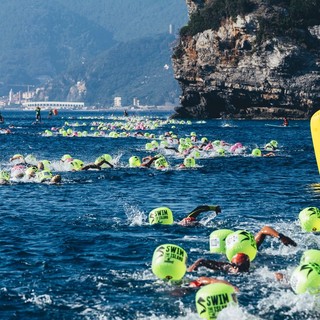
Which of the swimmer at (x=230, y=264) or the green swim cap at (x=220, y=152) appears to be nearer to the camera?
the swimmer at (x=230, y=264)

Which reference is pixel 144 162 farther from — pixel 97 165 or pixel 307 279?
pixel 307 279

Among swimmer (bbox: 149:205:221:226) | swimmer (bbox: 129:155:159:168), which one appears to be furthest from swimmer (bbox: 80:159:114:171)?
swimmer (bbox: 149:205:221:226)

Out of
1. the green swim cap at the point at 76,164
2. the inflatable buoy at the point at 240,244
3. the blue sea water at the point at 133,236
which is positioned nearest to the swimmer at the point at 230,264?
the blue sea water at the point at 133,236

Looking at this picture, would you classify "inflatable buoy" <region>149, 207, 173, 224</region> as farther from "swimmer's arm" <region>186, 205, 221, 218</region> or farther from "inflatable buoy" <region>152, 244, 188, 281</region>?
"inflatable buoy" <region>152, 244, 188, 281</region>

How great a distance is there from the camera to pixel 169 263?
16.6 metres

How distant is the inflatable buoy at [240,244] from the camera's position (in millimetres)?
18234

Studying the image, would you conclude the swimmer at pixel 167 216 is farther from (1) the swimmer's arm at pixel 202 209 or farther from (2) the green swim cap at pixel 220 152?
(2) the green swim cap at pixel 220 152

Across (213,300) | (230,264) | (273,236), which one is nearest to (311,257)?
(230,264)

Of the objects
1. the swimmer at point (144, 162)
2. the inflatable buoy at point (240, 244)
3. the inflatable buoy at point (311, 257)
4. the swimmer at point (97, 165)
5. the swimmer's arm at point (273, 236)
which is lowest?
the inflatable buoy at point (311, 257)

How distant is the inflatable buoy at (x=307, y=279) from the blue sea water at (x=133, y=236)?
0.19m

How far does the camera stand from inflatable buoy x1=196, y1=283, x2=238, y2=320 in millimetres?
13789

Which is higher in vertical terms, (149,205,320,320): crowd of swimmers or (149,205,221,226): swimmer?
(149,205,221,226): swimmer

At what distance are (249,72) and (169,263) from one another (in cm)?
9610

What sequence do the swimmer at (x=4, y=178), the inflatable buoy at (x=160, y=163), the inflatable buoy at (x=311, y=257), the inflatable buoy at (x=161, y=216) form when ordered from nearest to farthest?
1. the inflatable buoy at (x=311, y=257)
2. the inflatable buoy at (x=161, y=216)
3. the swimmer at (x=4, y=178)
4. the inflatable buoy at (x=160, y=163)
